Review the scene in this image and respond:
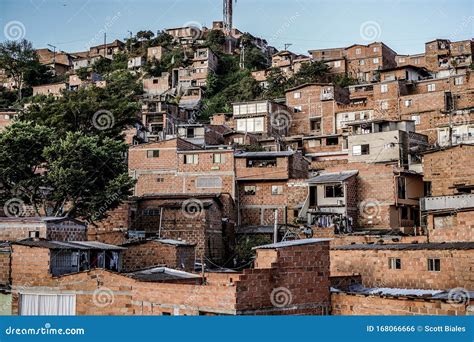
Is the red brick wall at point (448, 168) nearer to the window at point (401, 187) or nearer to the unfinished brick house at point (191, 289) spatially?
the window at point (401, 187)

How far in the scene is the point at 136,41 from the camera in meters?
77.8

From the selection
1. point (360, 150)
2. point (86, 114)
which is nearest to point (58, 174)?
point (86, 114)

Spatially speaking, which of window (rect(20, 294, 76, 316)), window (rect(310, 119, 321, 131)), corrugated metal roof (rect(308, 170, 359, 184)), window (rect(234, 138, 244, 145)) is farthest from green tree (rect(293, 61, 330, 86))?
window (rect(20, 294, 76, 316))

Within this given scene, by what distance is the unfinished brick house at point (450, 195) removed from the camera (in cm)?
1989

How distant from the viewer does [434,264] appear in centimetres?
1823

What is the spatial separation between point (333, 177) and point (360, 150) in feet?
14.1

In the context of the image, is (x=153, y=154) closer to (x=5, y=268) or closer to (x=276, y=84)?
(x=5, y=268)

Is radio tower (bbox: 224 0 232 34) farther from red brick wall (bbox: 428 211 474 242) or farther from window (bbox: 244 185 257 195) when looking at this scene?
red brick wall (bbox: 428 211 474 242)

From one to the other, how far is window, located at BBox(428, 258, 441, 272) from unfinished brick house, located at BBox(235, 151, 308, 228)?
14.5 m

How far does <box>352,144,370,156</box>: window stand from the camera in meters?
34.7

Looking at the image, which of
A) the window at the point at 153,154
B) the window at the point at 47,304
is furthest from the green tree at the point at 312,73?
the window at the point at 47,304

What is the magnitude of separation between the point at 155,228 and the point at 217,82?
35.5 meters

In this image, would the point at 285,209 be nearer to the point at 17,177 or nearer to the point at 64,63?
the point at 17,177

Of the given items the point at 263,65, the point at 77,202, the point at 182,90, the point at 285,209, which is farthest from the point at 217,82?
the point at 77,202
